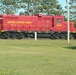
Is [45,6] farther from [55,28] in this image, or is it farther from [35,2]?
[55,28]

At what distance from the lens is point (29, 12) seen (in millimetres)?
85750

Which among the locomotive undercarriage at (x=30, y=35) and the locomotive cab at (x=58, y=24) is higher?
the locomotive cab at (x=58, y=24)

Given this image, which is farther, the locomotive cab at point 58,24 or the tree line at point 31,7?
the tree line at point 31,7

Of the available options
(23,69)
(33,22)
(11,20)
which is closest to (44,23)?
(33,22)

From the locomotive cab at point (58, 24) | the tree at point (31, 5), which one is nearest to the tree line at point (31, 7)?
the tree at point (31, 5)

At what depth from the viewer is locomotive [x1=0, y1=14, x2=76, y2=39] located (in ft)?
174

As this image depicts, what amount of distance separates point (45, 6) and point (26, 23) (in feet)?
113

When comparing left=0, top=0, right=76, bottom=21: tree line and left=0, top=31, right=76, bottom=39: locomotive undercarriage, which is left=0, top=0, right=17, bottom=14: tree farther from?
left=0, top=31, right=76, bottom=39: locomotive undercarriage

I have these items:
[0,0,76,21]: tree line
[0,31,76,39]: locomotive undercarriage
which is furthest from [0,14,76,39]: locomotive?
[0,0,76,21]: tree line

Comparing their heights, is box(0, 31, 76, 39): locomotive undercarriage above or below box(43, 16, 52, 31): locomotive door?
below

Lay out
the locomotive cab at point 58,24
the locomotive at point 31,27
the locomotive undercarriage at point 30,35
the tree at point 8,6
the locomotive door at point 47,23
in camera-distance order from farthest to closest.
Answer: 1. the tree at point 8,6
2. the locomotive cab at point 58,24
3. the locomotive door at point 47,23
4. the locomotive at point 31,27
5. the locomotive undercarriage at point 30,35

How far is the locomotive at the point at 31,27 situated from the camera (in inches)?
2088

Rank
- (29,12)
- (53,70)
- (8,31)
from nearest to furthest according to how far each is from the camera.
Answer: (53,70) → (8,31) → (29,12)

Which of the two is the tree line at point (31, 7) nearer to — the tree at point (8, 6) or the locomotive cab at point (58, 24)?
the tree at point (8, 6)
